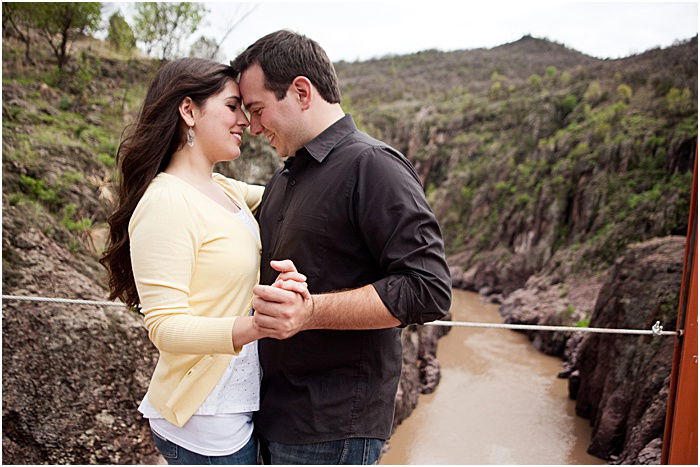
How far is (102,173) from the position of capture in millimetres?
6203

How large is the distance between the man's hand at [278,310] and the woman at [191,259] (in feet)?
0.18

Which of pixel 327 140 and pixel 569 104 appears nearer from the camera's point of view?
pixel 327 140

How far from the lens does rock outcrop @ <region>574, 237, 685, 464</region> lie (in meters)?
5.91

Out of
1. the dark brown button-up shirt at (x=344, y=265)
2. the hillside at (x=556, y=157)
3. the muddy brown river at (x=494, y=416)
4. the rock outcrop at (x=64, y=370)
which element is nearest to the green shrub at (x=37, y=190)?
the rock outcrop at (x=64, y=370)

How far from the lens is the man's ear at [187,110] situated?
1351 millimetres

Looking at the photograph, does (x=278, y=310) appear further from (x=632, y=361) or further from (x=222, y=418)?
(x=632, y=361)

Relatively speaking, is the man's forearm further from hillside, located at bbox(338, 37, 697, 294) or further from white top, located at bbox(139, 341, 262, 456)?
hillside, located at bbox(338, 37, 697, 294)

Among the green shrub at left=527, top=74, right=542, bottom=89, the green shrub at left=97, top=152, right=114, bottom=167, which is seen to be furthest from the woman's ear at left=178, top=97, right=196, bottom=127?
the green shrub at left=527, top=74, right=542, bottom=89

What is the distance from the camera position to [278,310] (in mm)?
1108

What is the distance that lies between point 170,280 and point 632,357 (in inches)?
263

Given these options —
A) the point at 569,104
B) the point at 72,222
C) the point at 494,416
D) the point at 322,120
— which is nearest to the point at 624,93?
the point at 569,104

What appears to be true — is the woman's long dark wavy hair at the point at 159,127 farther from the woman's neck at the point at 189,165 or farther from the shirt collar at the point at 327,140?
the shirt collar at the point at 327,140

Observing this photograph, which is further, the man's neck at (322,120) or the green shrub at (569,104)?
the green shrub at (569,104)

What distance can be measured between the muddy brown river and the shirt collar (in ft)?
21.7
